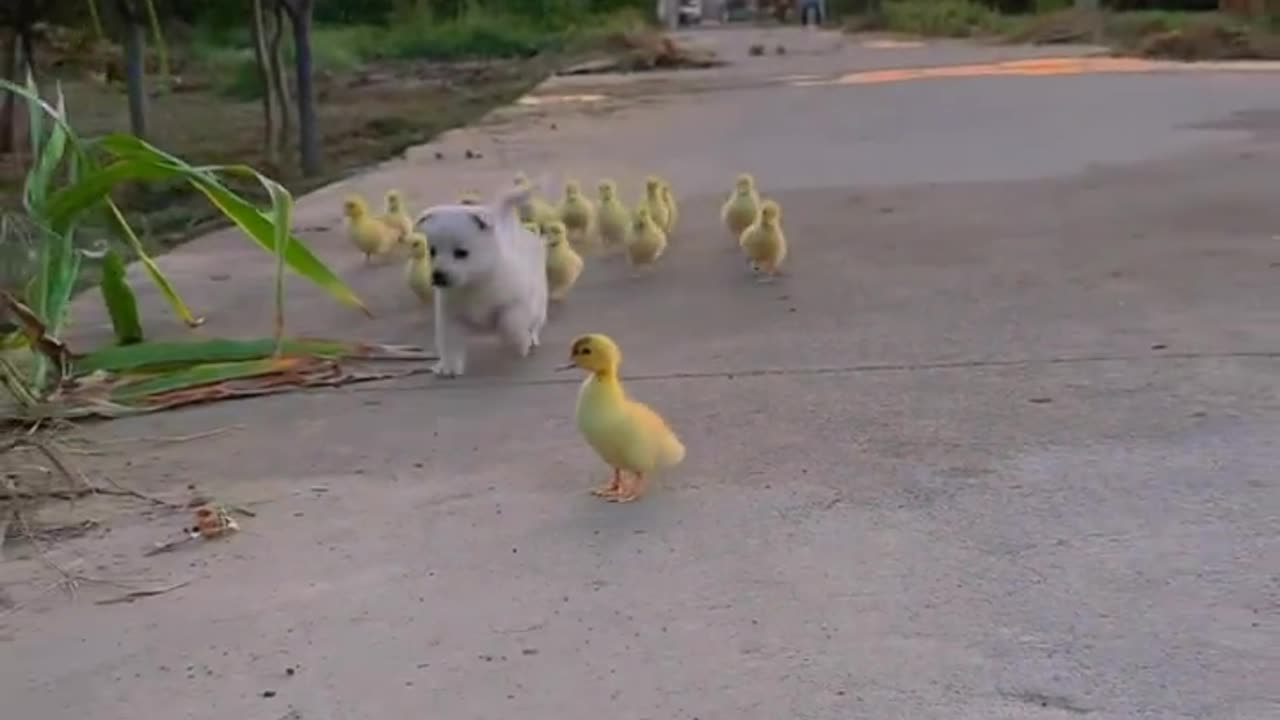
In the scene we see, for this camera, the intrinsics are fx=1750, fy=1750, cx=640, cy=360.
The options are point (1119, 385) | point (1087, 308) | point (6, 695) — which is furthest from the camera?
point (1087, 308)

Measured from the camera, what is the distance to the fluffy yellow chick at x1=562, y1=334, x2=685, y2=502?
131 inches

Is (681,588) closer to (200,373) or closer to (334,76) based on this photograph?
(200,373)

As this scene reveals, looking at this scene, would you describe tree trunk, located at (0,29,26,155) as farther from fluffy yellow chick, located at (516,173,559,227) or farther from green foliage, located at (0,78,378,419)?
green foliage, located at (0,78,378,419)

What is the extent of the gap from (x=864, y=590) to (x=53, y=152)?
2.48 meters

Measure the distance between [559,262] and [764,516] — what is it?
2.18 metres

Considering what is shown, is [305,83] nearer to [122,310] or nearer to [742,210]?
[742,210]

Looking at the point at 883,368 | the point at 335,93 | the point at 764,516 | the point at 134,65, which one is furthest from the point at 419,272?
the point at 335,93

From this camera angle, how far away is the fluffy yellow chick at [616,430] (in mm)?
3328

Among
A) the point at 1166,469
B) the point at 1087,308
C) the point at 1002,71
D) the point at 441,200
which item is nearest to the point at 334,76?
the point at 1002,71

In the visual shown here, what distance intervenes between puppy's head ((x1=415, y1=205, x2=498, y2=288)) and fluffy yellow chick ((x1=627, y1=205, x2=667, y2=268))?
53.8 inches

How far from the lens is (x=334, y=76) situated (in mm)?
19188

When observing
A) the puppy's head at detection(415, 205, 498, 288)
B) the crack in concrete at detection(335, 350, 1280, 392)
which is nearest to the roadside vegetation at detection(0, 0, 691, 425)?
the puppy's head at detection(415, 205, 498, 288)

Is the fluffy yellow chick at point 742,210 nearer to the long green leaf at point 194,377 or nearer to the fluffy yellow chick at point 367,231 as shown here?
the fluffy yellow chick at point 367,231

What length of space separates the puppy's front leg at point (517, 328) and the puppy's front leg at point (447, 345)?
128 mm
